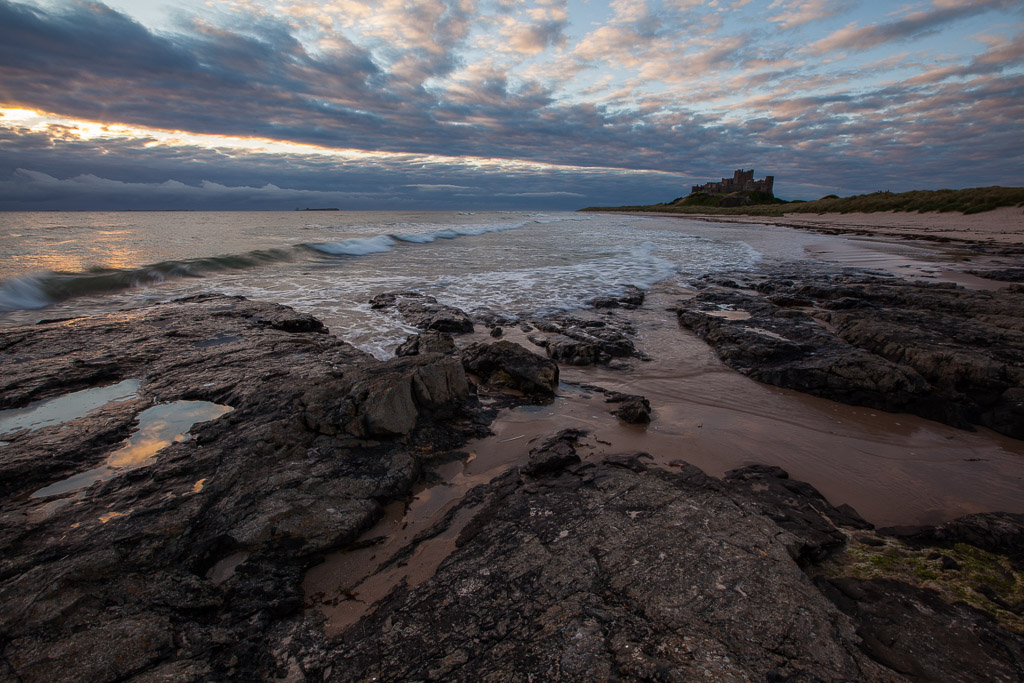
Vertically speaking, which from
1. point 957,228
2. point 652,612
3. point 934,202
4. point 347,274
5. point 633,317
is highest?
point 934,202

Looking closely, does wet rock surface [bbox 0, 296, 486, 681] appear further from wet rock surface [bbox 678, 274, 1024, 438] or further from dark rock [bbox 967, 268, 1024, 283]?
dark rock [bbox 967, 268, 1024, 283]

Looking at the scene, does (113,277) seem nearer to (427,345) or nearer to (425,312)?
(425,312)

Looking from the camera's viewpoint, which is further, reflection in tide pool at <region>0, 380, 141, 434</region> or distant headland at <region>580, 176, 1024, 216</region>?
distant headland at <region>580, 176, 1024, 216</region>

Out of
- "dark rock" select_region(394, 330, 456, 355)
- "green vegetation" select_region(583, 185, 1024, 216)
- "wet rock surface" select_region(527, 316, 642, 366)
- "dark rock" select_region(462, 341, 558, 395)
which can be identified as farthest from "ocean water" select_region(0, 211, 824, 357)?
"green vegetation" select_region(583, 185, 1024, 216)

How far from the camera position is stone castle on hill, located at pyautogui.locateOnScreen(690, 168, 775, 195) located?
344 feet

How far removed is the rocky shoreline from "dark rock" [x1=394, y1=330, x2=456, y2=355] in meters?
1.57

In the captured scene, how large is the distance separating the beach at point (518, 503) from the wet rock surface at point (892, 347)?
0.15 feet

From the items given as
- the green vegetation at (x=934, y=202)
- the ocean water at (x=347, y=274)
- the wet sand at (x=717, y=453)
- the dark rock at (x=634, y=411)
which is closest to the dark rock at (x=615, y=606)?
the wet sand at (x=717, y=453)

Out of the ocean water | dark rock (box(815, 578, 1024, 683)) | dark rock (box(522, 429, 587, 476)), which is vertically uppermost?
dark rock (box(815, 578, 1024, 683))

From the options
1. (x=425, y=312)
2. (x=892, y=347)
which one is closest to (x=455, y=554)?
(x=892, y=347)

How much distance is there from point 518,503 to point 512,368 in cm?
269

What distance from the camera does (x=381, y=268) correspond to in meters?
17.4

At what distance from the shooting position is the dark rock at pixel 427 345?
21.8 ft

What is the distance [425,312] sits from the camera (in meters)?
9.32
